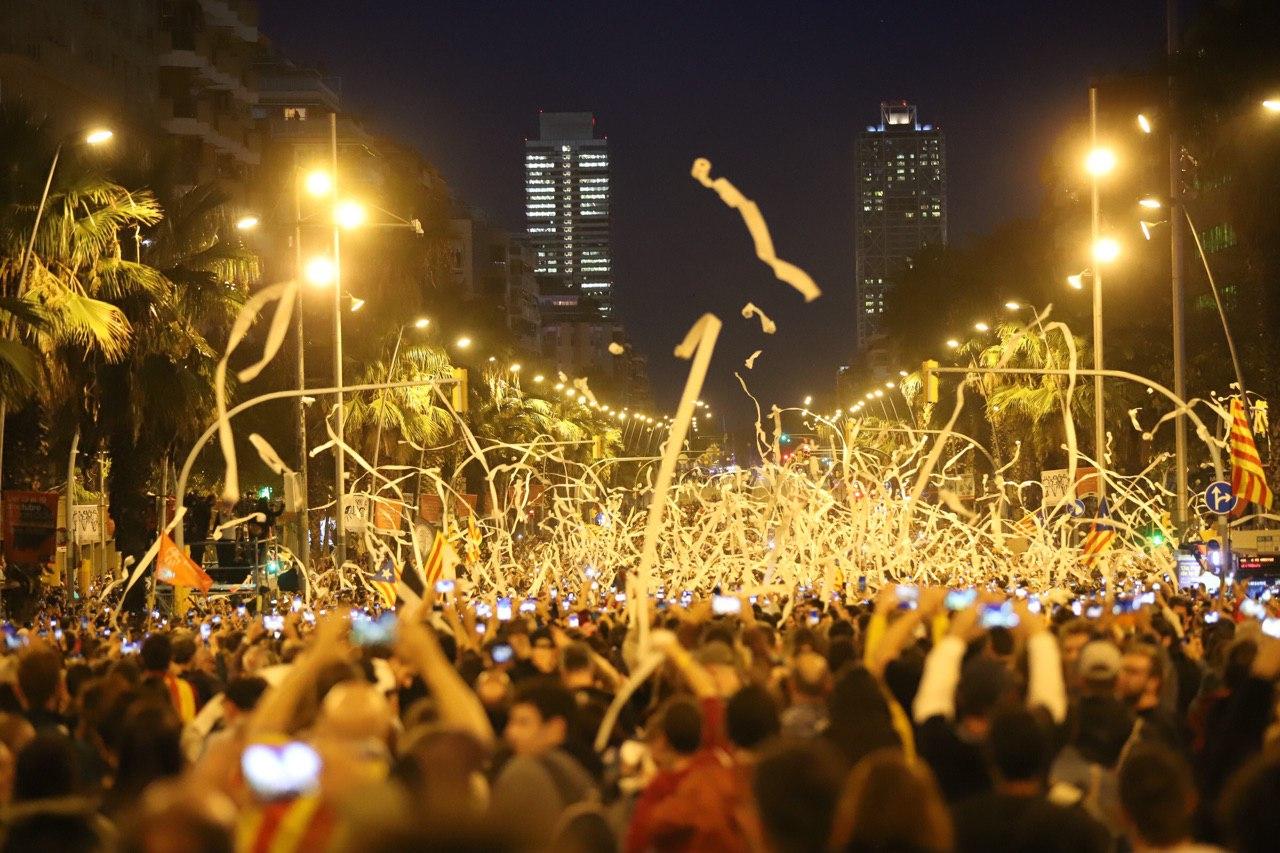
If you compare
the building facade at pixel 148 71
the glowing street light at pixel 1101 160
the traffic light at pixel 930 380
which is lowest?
the traffic light at pixel 930 380

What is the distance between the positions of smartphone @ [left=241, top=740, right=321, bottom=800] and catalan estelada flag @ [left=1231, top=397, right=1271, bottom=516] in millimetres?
20383

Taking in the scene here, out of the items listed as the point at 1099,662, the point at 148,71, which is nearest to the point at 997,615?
the point at 1099,662

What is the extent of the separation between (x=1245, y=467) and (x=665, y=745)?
1956cm

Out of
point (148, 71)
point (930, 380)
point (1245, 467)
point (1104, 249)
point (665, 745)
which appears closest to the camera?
point (665, 745)

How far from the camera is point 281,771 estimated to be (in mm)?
5270

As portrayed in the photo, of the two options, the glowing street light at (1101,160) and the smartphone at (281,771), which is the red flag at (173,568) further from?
the smartphone at (281,771)

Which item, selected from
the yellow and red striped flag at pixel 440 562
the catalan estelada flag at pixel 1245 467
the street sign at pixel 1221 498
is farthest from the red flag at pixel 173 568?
the catalan estelada flag at pixel 1245 467

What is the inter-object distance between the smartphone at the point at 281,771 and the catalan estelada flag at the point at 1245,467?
2038 cm

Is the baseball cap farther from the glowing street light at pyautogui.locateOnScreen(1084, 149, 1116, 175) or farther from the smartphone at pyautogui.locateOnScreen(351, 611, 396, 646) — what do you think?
the glowing street light at pyautogui.locateOnScreen(1084, 149, 1116, 175)

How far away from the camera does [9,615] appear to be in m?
22.9

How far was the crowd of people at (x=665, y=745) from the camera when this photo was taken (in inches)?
185

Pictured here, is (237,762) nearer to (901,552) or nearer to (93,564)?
(901,552)

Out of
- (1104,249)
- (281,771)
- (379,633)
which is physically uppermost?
(1104,249)

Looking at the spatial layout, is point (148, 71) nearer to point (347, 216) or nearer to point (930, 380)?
point (347, 216)
